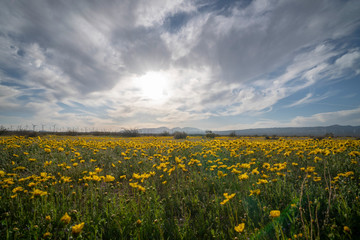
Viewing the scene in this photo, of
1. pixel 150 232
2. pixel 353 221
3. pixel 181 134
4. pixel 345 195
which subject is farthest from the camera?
pixel 181 134

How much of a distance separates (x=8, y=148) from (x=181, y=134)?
57.3 feet

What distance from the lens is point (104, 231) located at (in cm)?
227

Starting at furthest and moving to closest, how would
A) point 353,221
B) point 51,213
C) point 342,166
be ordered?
1. point 342,166
2. point 51,213
3. point 353,221

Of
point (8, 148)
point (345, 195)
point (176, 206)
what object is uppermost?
point (8, 148)

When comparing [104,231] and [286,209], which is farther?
A: [286,209]

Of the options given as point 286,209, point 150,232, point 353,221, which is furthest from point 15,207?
point 353,221

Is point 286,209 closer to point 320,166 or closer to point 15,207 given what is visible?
point 320,166

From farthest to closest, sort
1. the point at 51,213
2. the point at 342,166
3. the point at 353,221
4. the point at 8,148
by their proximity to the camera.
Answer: the point at 8,148 → the point at 342,166 → the point at 51,213 → the point at 353,221

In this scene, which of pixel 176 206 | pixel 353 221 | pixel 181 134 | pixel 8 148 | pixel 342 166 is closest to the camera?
pixel 353 221

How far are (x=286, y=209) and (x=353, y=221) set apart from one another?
2.69 ft

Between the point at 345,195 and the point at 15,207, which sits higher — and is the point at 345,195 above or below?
above

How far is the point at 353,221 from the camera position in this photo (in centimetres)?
203

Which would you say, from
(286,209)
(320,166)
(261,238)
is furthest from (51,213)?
(320,166)

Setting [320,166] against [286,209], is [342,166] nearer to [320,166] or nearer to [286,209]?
[320,166]
